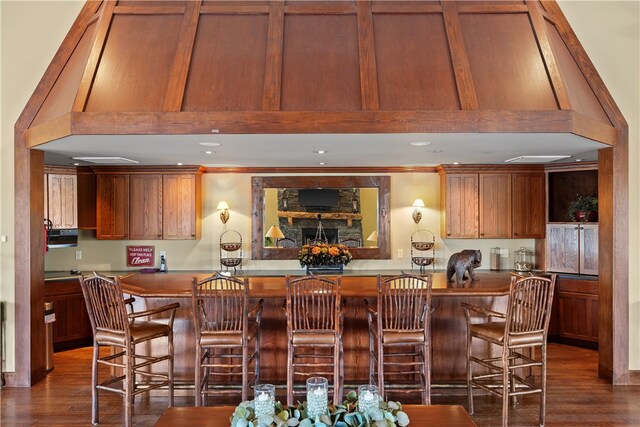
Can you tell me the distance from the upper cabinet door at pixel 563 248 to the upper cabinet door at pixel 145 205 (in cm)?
536

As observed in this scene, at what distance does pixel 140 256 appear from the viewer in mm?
6820

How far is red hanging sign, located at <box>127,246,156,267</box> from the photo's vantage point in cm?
682

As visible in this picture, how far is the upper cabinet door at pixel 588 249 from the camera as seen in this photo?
19.3 ft

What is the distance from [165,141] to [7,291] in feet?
7.26

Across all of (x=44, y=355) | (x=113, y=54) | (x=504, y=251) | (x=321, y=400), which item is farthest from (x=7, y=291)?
(x=504, y=251)

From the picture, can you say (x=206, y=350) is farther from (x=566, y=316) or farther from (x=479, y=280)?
(x=566, y=316)

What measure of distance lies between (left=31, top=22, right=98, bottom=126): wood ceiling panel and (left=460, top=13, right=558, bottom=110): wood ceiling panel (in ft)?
11.0

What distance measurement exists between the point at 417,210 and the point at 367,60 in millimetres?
3321

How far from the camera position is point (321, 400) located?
213cm

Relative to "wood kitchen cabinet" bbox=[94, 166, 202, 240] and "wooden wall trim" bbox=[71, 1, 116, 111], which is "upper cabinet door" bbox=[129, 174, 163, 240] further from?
"wooden wall trim" bbox=[71, 1, 116, 111]

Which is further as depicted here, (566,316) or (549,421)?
(566,316)

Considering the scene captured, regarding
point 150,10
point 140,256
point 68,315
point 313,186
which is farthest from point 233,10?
point 68,315

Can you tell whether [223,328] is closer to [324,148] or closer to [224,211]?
[324,148]

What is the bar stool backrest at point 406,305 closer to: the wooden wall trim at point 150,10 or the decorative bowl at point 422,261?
the decorative bowl at point 422,261
